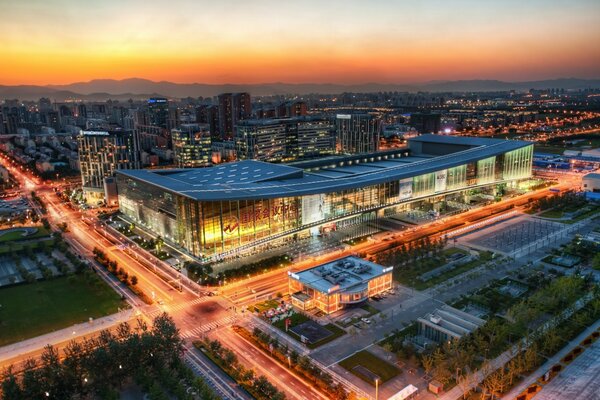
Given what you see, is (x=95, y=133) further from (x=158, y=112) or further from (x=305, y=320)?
(x=158, y=112)

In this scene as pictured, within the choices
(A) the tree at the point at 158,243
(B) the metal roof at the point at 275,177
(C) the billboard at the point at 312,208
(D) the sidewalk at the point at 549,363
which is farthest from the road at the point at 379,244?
(D) the sidewalk at the point at 549,363

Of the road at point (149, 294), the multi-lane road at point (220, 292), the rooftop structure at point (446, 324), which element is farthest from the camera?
the rooftop structure at point (446, 324)

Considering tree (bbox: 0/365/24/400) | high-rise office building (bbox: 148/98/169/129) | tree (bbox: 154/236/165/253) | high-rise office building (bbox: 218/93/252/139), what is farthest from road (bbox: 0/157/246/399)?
high-rise office building (bbox: 148/98/169/129)

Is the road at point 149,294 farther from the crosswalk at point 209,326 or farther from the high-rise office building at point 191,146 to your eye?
the high-rise office building at point 191,146

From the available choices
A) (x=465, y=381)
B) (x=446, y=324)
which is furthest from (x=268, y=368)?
(x=446, y=324)

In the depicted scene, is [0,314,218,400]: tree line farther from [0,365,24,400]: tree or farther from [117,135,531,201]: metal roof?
[117,135,531,201]: metal roof
